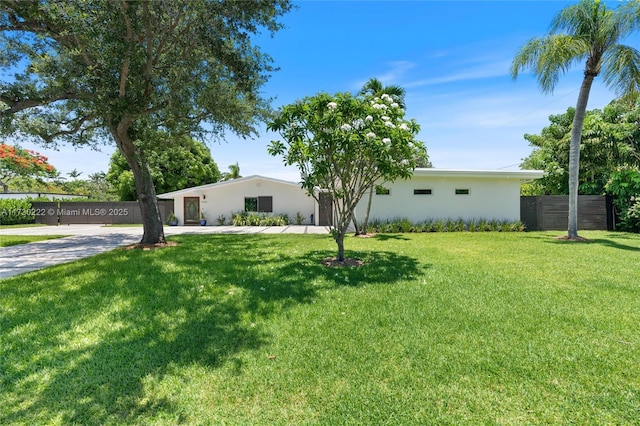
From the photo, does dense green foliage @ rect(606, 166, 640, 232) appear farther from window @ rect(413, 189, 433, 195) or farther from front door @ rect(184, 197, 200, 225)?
front door @ rect(184, 197, 200, 225)

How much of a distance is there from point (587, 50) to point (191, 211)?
22338 millimetres

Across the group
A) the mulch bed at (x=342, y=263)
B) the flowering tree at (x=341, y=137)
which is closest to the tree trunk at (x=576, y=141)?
the flowering tree at (x=341, y=137)

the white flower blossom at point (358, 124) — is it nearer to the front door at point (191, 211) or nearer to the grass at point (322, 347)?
the grass at point (322, 347)

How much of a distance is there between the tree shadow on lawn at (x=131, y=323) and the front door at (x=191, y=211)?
50.5 feet

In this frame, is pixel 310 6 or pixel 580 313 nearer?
pixel 580 313

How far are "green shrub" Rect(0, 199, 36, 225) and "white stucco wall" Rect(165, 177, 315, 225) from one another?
12.1 metres

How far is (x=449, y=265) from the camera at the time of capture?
708cm

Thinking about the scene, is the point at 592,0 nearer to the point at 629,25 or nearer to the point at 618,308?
the point at 629,25

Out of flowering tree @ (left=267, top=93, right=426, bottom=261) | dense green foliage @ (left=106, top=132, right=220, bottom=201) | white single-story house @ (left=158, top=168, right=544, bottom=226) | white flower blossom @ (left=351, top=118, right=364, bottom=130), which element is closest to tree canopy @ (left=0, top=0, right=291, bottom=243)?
flowering tree @ (left=267, top=93, right=426, bottom=261)

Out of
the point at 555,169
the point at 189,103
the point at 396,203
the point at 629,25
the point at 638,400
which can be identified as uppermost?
the point at 629,25

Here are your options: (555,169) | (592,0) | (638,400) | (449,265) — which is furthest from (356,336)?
(555,169)

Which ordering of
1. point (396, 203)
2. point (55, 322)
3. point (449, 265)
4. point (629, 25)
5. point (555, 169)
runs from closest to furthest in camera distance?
point (55, 322), point (449, 265), point (629, 25), point (396, 203), point (555, 169)

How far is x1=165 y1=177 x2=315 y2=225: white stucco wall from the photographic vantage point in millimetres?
21531

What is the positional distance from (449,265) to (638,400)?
15.6 ft
